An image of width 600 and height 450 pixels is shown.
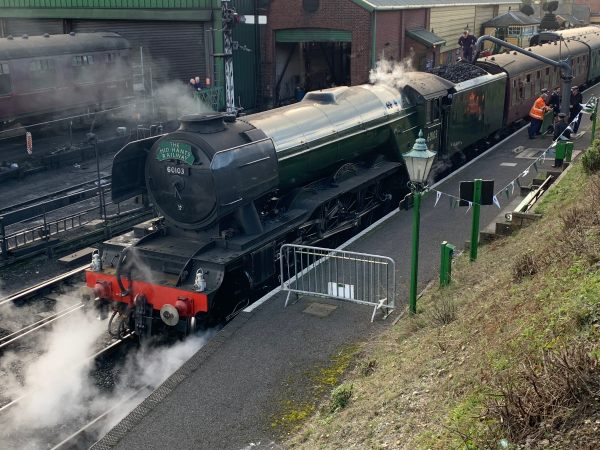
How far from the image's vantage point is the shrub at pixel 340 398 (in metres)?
7.03

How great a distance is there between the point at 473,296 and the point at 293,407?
279cm

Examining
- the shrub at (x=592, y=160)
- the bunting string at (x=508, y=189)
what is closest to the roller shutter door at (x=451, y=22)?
the bunting string at (x=508, y=189)

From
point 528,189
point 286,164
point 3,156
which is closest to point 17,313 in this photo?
point 286,164

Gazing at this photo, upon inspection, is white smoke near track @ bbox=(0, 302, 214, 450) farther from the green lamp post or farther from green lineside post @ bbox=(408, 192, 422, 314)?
the green lamp post

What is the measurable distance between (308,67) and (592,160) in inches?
918

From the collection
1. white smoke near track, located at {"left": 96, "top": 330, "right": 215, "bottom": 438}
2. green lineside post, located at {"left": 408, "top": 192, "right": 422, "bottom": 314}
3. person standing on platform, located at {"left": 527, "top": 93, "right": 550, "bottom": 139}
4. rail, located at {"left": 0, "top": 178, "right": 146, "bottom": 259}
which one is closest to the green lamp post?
green lineside post, located at {"left": 408, "top": 192, "right": 422, "bottom": 314}

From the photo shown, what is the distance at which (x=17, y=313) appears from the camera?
36.3ft

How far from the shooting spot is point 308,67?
32781 millimetres

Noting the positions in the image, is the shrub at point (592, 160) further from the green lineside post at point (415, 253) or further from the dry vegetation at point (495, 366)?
the green lineside post at point (415, 253)

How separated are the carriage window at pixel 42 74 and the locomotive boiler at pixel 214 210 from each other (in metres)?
13.7

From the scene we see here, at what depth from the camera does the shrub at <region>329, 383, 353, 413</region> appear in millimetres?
7029

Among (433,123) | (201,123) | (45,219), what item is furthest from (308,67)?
(201,123)

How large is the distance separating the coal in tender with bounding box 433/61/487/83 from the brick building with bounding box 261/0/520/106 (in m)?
7.08

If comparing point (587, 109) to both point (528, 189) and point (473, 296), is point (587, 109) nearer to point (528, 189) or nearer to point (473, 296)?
point (528, 189)
